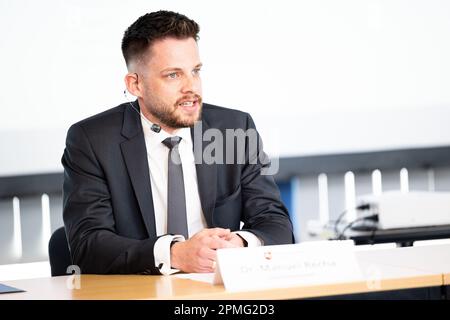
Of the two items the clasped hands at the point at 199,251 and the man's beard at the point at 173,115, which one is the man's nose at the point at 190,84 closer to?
the man's beard at the point at 173,115

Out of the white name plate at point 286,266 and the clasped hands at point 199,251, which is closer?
the white name plate at point 286,266

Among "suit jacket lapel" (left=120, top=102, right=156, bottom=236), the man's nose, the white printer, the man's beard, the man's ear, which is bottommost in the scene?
the white printer

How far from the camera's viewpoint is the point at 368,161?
448 cm

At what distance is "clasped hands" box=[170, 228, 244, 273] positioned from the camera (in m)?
2.01

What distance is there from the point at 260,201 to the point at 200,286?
762 mm

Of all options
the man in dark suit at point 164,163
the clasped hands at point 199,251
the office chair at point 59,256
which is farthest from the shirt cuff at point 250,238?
the office chair at point 59,256

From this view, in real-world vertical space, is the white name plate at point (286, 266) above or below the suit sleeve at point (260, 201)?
below

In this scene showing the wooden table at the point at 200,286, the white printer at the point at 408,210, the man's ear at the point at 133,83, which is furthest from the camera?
the white printer at the point at 408,210

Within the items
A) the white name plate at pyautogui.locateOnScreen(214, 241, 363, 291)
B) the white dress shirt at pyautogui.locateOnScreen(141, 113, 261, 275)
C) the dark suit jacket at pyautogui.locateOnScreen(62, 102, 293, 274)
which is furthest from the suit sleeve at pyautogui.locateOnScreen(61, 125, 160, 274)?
the white name plate at pyautogui.locateOnScreen(214, 241, 363, 291)

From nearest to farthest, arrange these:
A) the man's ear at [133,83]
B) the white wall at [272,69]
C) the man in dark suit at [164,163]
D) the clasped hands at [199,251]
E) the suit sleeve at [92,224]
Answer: the clasped hands at [199,251], the suit sleeve at [92,224], the man in dark suit at [164,163], the man's ear at [133,83], the white wall at [272,69]

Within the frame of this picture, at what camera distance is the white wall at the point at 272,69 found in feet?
12.7

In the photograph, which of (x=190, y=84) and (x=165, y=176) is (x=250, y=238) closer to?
(x=165, y=176)

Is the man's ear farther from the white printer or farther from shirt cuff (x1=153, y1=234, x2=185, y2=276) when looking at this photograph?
the white printer

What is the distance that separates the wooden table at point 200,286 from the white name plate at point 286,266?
3 centimetres
